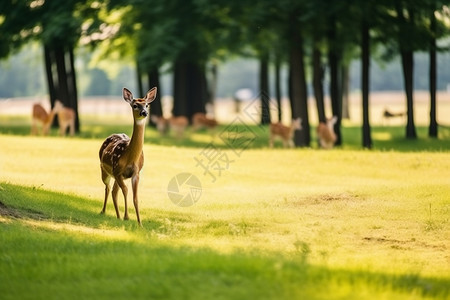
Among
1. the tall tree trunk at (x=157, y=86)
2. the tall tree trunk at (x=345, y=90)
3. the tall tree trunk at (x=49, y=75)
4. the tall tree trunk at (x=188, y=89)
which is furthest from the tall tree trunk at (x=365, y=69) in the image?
the tall tree trunk at (x=345, y=90)

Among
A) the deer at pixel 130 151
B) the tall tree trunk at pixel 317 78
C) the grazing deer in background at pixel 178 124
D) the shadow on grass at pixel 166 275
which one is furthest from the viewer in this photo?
the grazing deer in background at pixel 178 124

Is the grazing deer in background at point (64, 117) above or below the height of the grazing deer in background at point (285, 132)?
above

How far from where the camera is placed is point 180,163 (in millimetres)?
29156

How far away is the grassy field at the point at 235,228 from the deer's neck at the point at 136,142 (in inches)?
50.1

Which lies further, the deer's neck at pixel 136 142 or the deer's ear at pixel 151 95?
the deer's ear at pixel 151 95

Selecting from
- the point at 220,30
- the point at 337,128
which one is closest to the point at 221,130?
the point at 220,30

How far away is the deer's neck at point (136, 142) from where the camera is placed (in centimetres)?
1595

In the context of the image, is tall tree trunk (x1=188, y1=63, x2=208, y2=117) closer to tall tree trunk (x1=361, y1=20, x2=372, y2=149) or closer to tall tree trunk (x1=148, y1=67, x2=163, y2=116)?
tall tree trunk (x1=148, y1=67, x2=163, y2=116)

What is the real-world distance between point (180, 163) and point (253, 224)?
1099 cm

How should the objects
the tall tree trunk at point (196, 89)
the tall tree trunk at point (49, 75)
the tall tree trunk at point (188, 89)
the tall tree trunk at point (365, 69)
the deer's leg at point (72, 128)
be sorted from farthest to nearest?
the tall tree trunk at point (196, 89)
the tall tree trunk at point (188, 89)
the tall tree trunk at point (49, 75)
the deer's leg at point (72, 128)
the tall tree trunk at point (365, 69)

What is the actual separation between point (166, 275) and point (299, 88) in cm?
2670

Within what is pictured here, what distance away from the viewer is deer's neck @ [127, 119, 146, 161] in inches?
628

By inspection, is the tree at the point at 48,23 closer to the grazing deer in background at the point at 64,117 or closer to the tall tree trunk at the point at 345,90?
the grazing deer in background at the point at 64,117

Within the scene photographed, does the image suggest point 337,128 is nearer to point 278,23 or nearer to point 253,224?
point 278,23
